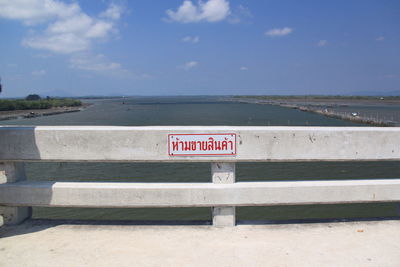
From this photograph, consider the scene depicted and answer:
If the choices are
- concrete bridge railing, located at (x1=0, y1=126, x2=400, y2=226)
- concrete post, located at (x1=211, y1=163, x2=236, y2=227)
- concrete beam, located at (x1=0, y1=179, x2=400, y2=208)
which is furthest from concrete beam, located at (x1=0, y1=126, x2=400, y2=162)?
concrete beam, located at (x1=0, y1=179, x2=400, y2=208)

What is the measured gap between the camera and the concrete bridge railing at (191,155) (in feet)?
12.8

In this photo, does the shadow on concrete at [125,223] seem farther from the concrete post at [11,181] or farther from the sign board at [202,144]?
the sign board at [202,144]

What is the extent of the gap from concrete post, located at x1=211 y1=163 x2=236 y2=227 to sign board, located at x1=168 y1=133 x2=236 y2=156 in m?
0.22

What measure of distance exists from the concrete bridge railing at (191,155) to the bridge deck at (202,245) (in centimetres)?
37

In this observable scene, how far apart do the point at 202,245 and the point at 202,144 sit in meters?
1.27

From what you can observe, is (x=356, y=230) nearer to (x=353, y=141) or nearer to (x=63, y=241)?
(x=353, y=141)

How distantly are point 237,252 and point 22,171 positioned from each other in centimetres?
320

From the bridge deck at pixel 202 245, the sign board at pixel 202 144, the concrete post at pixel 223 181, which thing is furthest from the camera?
the concrete post at pixel 223 181

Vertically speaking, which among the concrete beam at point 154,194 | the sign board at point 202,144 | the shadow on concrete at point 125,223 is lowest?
the shadow on concrete at point 125,223

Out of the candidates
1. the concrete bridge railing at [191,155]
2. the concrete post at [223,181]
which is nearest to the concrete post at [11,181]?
the concrete bridge railing at [191,155]

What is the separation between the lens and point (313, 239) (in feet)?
12.4

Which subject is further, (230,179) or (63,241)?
(230,179)

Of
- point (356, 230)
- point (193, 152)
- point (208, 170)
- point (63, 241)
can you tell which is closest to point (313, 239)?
point (356, 230)

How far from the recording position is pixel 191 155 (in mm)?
3908
